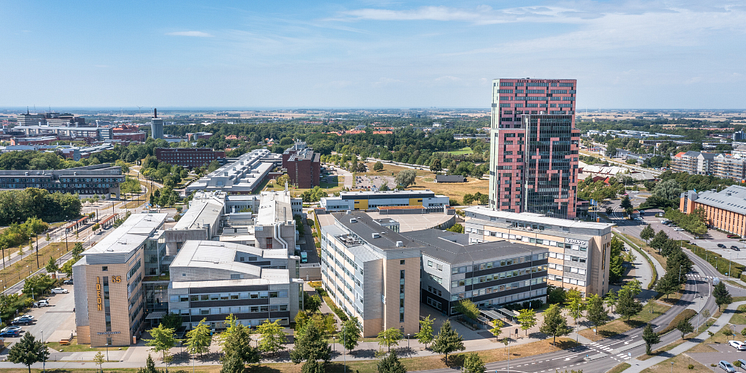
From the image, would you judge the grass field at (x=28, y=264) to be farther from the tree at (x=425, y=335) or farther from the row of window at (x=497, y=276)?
the row of window at (x=497, y=276)

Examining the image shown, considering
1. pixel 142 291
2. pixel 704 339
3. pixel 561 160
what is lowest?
pixel 704 339

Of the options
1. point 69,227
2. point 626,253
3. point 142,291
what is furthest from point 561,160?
point 69,227

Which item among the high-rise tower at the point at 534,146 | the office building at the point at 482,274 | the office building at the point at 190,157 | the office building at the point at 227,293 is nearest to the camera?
the office building at the point at 227,293

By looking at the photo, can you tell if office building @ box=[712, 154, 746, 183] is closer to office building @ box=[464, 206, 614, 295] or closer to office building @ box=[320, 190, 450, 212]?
office building @ box=[320, 190, 450, 212]

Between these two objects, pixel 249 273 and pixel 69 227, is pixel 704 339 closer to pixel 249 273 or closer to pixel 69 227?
pixel 249 273

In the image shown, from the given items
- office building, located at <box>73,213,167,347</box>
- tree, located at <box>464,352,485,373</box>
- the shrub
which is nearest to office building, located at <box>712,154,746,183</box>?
the shrub

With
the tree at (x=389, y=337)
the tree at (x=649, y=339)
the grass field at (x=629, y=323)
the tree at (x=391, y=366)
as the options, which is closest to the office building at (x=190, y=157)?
the tree at (x=389, y=337)
